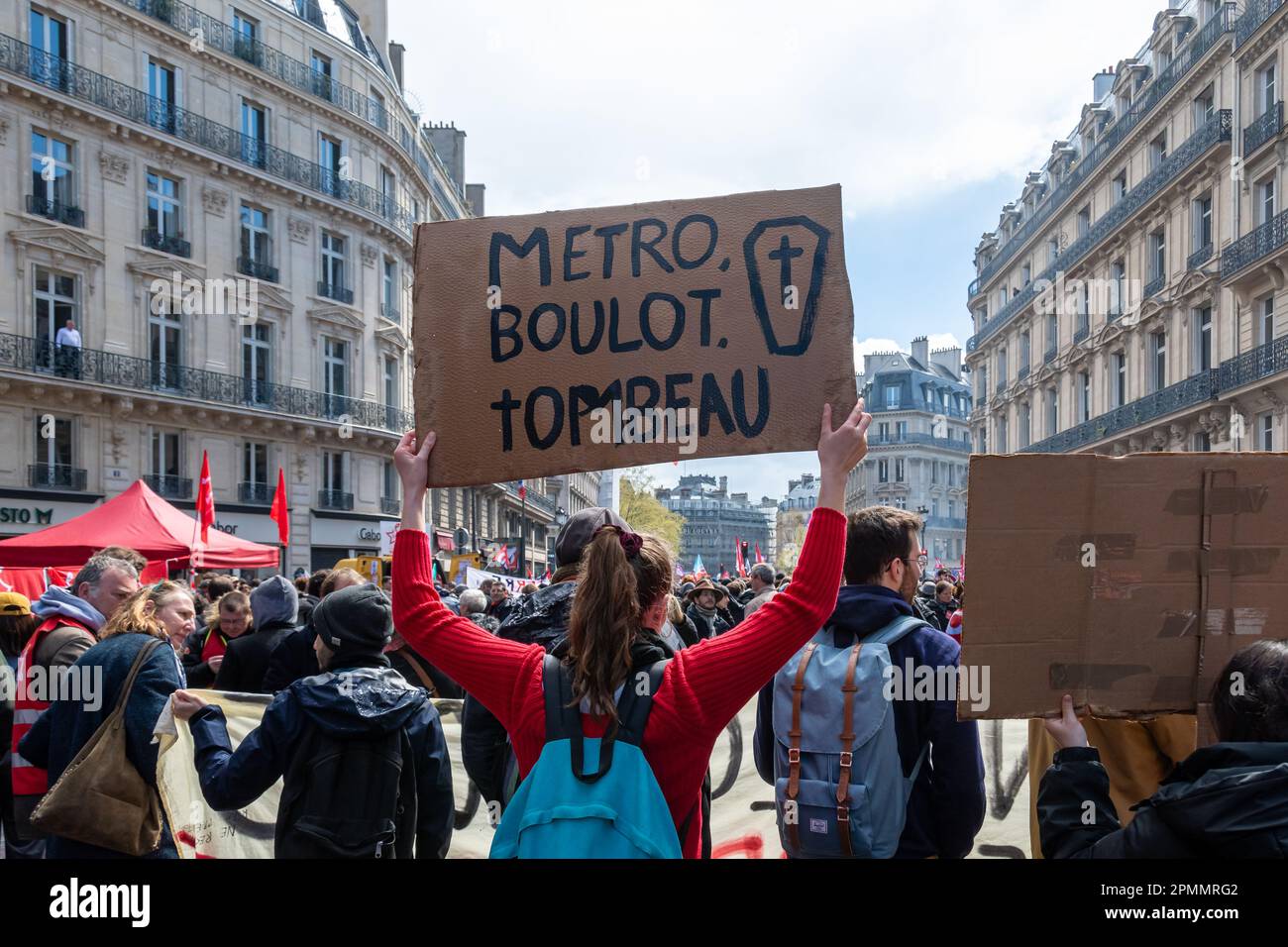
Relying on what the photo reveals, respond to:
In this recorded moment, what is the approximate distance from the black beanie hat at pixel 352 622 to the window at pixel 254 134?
97.2 ft

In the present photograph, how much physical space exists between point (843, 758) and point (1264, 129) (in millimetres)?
26585

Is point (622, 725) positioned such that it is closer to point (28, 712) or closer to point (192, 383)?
point (28, 712)

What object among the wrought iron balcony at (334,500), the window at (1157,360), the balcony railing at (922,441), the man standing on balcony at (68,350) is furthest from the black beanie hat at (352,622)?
the balcony railing at (922,441)

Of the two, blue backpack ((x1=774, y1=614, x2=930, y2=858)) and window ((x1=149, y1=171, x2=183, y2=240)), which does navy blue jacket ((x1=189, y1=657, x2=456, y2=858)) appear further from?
window ((x1=149, y1=171, x2=183, y2=240))

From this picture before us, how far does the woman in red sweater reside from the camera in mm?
2170

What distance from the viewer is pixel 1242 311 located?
81.6ft

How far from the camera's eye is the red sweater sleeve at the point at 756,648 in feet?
7.12

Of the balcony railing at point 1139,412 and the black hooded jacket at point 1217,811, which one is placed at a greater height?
the balcony railing at point 1139,412

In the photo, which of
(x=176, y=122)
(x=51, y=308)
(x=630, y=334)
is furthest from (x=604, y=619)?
(x=176, y=122)

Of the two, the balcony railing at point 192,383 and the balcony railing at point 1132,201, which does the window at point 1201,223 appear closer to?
the balcony railing at point 1132,201

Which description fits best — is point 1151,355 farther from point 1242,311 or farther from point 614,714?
point 614,714

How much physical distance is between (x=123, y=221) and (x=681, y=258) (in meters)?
27.7

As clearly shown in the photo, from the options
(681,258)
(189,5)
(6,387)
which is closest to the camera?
(681,258)
